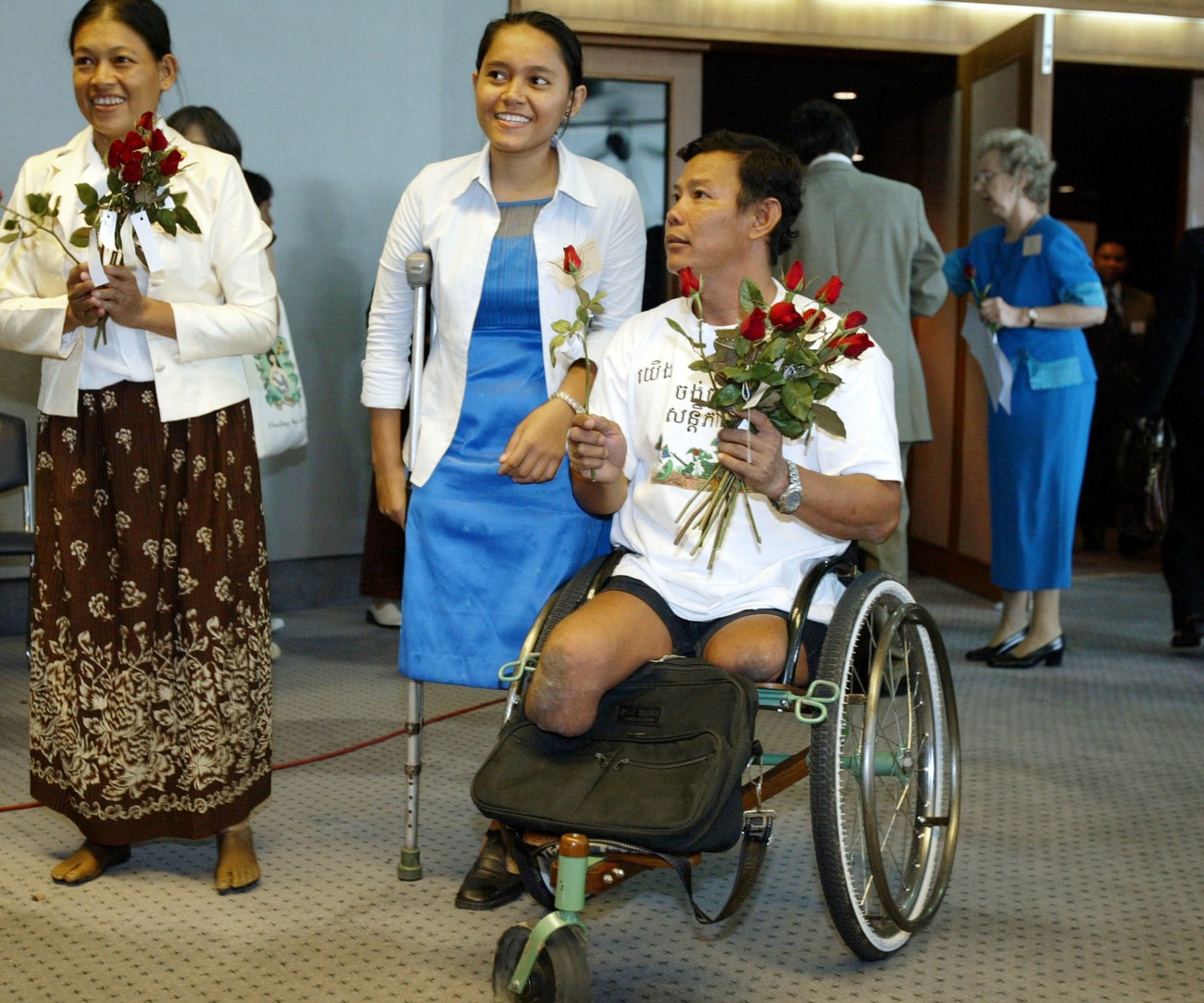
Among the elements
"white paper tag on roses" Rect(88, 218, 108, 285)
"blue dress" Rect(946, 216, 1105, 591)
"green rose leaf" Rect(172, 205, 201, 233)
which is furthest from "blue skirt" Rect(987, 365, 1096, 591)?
"white paper tag on roses" Rect(88, 218, 108, 285)

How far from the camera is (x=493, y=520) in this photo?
2396 millimetres

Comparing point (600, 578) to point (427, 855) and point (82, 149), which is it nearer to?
point (427, 855)

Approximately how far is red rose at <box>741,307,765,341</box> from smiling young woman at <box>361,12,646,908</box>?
53 cm

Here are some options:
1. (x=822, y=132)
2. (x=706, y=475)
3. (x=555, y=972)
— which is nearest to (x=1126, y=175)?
(x=822, y=132)

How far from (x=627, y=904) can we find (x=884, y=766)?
0.61 meters

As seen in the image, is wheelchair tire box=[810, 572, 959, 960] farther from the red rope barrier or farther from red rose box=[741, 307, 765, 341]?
the red rope barrier

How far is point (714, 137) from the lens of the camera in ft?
7.73

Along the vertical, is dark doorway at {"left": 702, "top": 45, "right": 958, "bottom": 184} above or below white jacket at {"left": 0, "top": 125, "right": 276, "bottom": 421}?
above

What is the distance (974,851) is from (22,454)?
279 centimetres

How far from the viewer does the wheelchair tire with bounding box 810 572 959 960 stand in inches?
76.7

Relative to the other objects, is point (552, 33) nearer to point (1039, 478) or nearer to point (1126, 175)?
point (1039, 478)

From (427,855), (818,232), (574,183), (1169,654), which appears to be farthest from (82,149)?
(1169,654)

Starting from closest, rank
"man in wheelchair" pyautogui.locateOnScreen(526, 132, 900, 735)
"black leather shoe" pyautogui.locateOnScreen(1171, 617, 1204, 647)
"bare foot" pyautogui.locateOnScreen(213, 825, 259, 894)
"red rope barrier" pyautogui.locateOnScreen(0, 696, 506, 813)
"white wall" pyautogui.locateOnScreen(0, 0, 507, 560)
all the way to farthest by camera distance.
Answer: "man in wheelchair" pyautogui.locateOnScreen(526, 132, 900, 735), "bare foot" pyautogui.locateOnScreen(213, 825, 259, 894), "red rope barrier" pyautogui.locateOnScreen(0, 696, 506, 813), "black leather shoe" pyautogui.locateOnScreen(1171, 617, 1204, 647), "white wall" pyautogui.locateOnScreen(0, 0, 507, 560)

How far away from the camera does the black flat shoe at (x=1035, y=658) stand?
14.6ft
